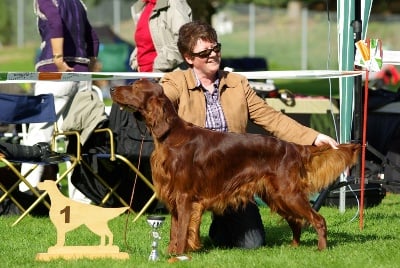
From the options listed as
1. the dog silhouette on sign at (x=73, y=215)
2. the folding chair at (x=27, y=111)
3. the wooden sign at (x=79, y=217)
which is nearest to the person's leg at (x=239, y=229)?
the wooden sign at (x=79, y=217)

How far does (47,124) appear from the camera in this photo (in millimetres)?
7645

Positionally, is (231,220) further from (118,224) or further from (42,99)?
(42,99)

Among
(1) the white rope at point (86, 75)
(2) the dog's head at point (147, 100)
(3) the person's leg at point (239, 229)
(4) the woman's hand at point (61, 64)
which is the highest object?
(4) the woman's hand at point (61, 64)

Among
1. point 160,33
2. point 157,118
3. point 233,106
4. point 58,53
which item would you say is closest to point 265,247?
point 233,106

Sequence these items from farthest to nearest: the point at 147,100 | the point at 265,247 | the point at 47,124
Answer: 1. the point at 47,124
2. the point at 265,247
3. the point at 147,100

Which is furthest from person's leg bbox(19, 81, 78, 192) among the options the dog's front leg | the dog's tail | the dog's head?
the dog's tail

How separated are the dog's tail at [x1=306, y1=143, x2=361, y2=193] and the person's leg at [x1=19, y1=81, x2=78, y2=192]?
275 centimetres

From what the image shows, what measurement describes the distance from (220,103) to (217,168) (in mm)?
555

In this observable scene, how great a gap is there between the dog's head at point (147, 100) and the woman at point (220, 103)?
44 cm

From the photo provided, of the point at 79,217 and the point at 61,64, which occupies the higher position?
the point at 61,64

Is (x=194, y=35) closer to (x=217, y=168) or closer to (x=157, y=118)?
(x=157, y=118)

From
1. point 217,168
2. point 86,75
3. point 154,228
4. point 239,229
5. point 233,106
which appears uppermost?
point 86,75

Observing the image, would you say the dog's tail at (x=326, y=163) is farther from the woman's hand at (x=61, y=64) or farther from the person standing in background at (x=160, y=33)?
the woman's hand at (x=61, y=64)

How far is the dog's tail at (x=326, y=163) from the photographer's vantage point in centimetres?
556
